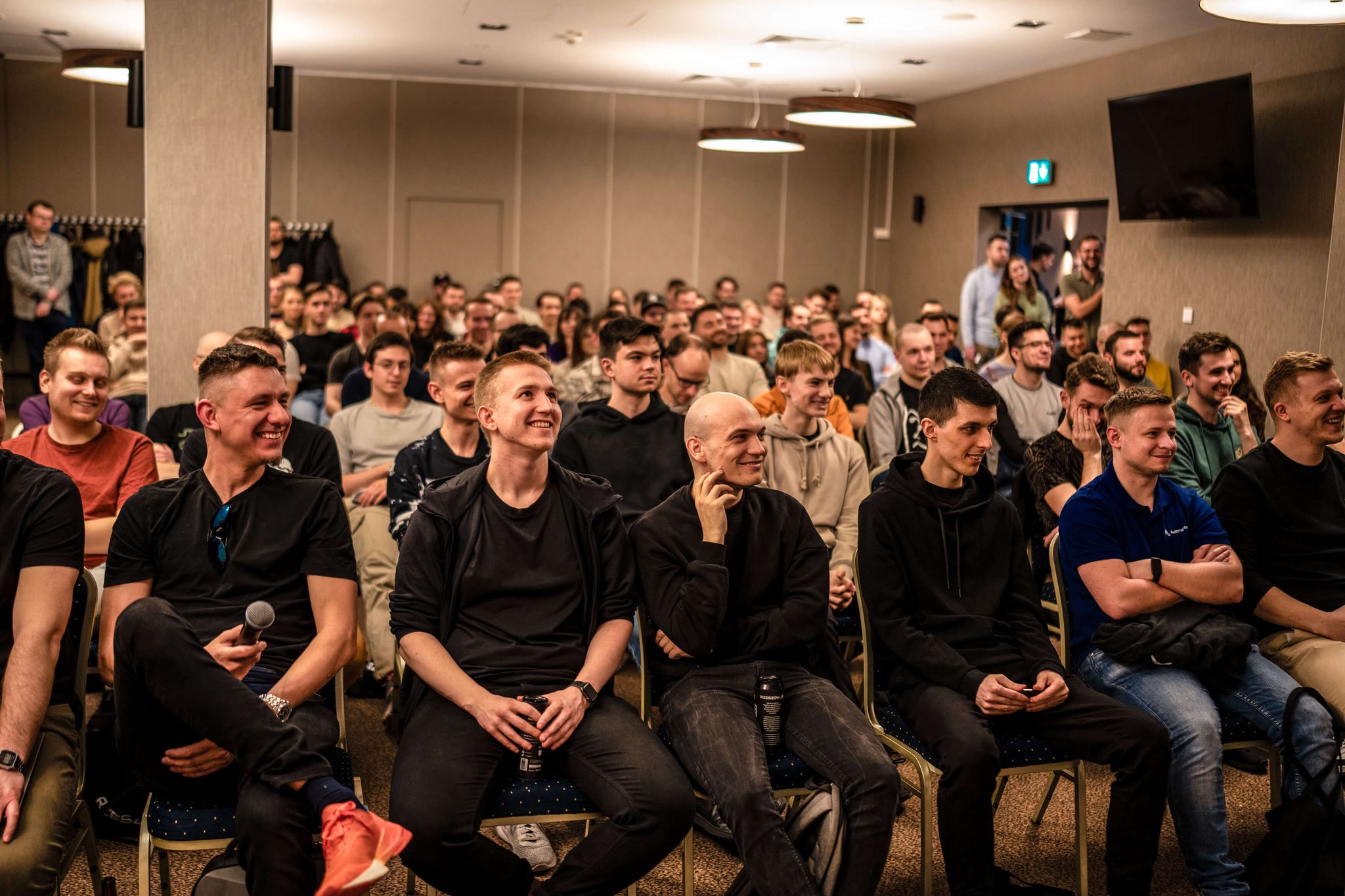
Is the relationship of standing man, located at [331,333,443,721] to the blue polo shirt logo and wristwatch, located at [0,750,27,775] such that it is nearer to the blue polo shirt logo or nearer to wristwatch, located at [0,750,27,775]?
wristwatch, located at [0,750,27,775]

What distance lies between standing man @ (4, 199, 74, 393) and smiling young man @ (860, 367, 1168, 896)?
952 cm

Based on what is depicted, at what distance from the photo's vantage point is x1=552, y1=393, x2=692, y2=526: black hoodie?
13.2 ft

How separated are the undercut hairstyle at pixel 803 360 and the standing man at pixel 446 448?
→ 107 centimetres

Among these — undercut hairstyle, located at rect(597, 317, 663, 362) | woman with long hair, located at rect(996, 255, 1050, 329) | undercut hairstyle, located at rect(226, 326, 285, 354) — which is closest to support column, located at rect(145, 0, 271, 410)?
undercut hairstyle, located at rect(226, 326, 285, 354)

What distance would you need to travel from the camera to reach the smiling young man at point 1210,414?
4234 mm

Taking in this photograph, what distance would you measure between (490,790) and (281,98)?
11.8 feet

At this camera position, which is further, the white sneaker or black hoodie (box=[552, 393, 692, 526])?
black hoodie (box=[552, 393, 692, 526])

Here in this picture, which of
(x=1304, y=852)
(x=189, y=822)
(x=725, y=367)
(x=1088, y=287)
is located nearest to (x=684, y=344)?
(x=725, y=367)

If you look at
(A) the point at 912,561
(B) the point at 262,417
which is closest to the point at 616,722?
(A) the point at 912,561

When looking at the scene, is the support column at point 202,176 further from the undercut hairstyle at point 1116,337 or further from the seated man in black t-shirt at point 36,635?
the undercut hairstyle at point 1116,337

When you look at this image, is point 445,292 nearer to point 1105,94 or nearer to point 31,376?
point 31,376

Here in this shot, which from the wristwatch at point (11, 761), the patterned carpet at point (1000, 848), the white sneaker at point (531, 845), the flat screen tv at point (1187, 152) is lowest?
the patterned carpet at point (1000, 848)

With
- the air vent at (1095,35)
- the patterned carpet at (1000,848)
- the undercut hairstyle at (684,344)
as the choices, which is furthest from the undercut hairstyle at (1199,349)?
the air vent at (1095,35)

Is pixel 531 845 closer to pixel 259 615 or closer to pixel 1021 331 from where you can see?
pixel 259 615
